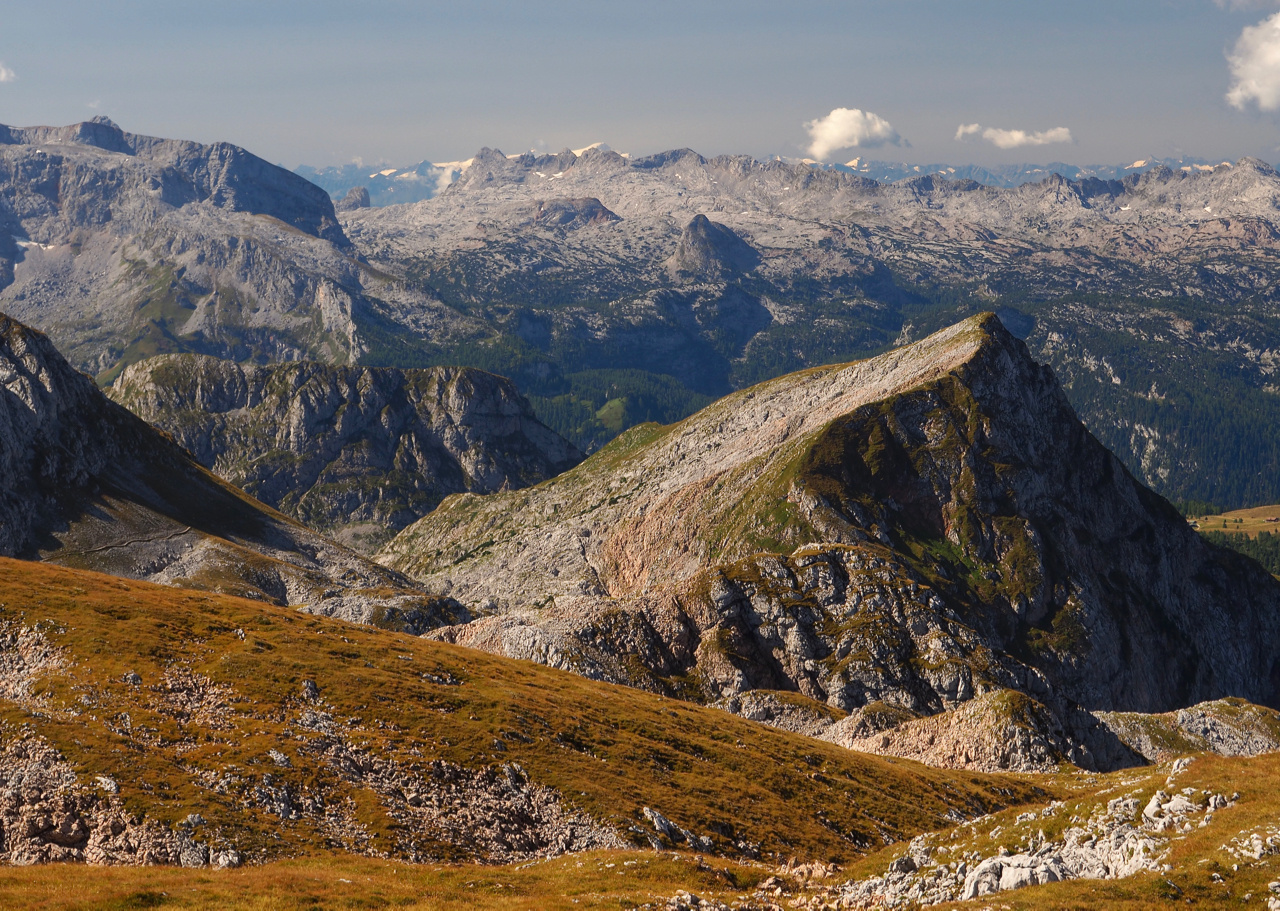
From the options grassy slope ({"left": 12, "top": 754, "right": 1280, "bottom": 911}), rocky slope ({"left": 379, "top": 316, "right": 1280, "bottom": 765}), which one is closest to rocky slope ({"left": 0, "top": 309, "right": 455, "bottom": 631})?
rocky slope ({"left": 379, "top": 316, "right": 1280, "bottom": 765})

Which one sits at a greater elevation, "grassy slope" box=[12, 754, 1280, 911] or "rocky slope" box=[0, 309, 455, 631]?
"rocky slope" box=[0, 309, 455, 631]

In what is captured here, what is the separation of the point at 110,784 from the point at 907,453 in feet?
517

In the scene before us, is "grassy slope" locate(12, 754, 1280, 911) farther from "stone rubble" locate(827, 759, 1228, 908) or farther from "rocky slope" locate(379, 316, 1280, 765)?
"rocky slope" locate(379, 316, 1280, 765)

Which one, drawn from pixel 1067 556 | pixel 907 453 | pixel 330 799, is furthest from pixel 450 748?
pixel 1067 556

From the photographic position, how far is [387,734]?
66688 millimetres

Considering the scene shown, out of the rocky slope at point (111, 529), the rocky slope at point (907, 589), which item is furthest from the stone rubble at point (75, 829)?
the rocky slope at point (111, 529)

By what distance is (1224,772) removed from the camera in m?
47.8

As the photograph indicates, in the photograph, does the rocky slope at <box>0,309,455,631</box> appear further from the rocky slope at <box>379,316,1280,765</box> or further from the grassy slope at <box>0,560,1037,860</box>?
the grassy slope at <box>0,560,1037,860</box>

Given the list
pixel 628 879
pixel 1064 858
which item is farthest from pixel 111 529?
pixel 1064 858

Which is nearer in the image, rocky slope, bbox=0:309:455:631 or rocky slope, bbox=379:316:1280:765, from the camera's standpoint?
rocky slope, bbox=379:316:1280:765

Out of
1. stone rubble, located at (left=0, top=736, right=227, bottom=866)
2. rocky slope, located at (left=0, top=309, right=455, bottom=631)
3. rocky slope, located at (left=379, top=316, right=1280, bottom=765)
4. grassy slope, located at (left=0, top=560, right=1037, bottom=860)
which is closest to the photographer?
stone rubble, located at (left=0, top=736, right=227, bottom=866)

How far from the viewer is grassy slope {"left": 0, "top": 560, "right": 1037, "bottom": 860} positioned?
57.6m

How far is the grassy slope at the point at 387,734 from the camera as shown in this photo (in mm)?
57625

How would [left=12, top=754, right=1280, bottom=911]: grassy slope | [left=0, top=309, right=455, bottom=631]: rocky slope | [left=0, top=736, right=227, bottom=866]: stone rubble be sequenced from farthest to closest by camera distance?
[left=0, top=309, right=455, bottom=631]: rocky slope → [left=0, top=736, right=227, bottom=866]: stone rubble → [left=12, top=754, right=1280, bottom=911]: grassy slope
